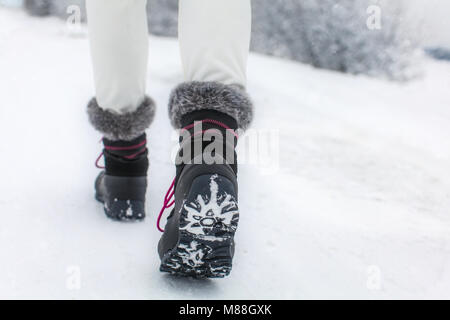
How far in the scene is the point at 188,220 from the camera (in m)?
0.58

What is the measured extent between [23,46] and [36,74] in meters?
0.74

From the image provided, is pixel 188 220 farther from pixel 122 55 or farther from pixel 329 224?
pixel 329 224

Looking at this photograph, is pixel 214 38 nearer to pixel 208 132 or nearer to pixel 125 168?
pixel 208 132

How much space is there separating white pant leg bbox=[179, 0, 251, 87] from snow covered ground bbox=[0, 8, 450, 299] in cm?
33

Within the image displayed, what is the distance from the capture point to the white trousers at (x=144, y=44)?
0.67m

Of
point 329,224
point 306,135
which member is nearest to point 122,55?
point 329,224

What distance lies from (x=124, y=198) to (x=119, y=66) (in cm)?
27

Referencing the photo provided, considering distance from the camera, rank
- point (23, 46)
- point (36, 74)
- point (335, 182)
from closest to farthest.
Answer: point (335, 182) → point (36, 74) → point (23, 46)

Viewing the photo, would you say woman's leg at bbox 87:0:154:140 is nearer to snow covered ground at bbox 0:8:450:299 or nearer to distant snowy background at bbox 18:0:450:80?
snow covered ground at bbox 0:8:450:299

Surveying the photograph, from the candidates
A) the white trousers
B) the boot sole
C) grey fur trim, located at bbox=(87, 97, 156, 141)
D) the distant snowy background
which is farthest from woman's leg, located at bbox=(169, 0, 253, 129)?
the distant snowy background

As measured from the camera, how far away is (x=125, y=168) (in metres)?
0.85

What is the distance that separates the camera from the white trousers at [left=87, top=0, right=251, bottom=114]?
0.67 meters

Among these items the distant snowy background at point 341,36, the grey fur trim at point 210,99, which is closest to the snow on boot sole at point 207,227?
the grey fur trim at point 210,99

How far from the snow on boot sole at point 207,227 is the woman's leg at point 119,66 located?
0.29 meters
